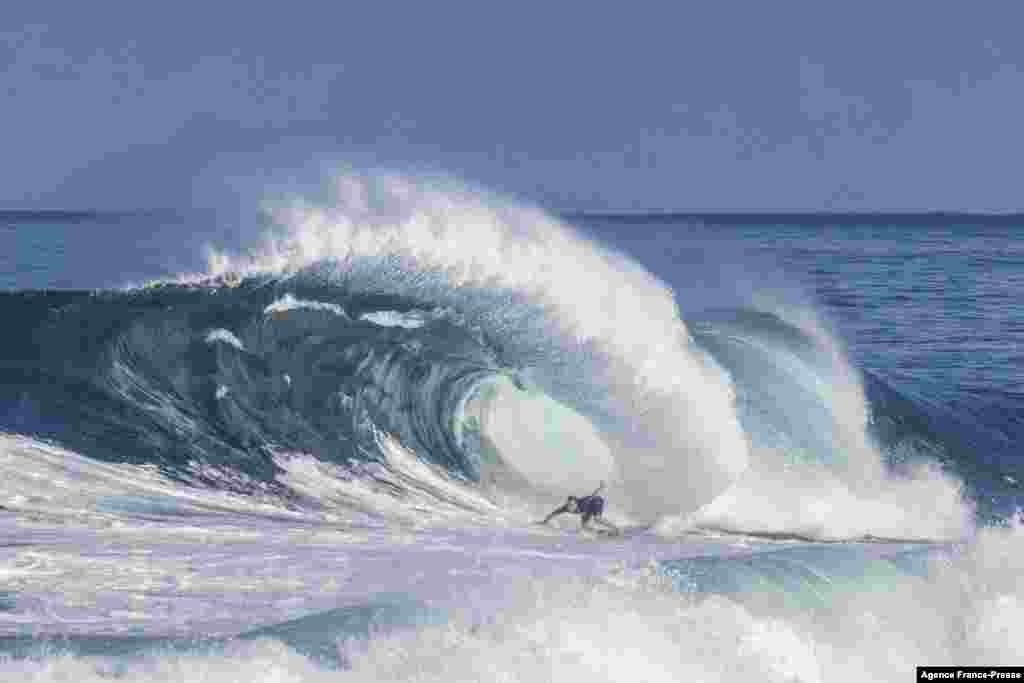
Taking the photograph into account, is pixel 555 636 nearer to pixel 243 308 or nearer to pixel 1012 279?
pixel 243 308

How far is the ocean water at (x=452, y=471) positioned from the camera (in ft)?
25.3

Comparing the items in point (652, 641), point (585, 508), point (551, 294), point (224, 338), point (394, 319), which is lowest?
point (652, 641)

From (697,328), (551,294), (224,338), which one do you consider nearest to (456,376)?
(551,294)

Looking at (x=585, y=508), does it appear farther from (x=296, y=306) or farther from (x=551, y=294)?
(x=296, y=306)

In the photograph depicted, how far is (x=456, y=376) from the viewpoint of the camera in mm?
14906

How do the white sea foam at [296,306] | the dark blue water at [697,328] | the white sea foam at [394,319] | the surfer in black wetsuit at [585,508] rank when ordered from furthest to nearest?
the white sea foam at [394,319], the white sea foam at [296,306], the dark blue water at [697,328], the surfer in black wetsuit at [585,508]

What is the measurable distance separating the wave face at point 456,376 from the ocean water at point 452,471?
0.03m

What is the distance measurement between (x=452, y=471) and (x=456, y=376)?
178cm

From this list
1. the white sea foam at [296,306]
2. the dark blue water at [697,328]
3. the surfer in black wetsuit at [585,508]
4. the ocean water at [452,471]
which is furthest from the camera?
the white sea foam at [296,306]

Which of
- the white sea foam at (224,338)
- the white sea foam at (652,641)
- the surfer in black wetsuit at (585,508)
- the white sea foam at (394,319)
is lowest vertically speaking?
the white sea foam at (652,641)

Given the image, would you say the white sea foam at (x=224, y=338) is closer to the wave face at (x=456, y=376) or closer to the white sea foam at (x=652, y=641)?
the wave face at (x=456, y=376)

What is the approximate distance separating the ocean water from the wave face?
0.03 metres

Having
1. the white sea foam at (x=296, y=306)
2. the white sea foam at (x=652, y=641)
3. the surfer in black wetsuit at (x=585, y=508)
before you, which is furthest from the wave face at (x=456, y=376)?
the white sea foam at (x=652, y=641)

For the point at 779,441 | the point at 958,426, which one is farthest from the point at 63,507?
the point at 958,426
